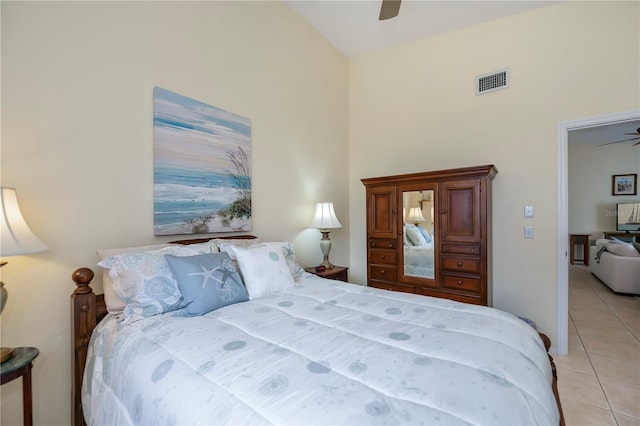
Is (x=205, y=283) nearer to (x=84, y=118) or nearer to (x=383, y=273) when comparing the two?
(x=84, y=118)

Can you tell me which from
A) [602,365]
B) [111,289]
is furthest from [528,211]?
[111,289]

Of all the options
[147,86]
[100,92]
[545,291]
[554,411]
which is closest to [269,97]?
[147,86]

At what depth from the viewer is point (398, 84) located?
3.51 metres

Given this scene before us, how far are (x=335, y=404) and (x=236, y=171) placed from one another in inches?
78.0

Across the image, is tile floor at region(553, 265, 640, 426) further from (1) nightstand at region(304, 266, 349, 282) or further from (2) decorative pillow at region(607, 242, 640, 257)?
(1) nightstand at region(304, 266, 349, 282)

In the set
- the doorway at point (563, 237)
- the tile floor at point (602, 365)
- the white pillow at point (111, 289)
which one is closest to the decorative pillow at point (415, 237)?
the doorway at point (563, 237)

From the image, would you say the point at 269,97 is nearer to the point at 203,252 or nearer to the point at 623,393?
the point at 203,252

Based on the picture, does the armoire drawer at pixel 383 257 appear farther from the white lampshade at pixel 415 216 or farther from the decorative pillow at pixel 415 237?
the white lampshade at pixel 415 216

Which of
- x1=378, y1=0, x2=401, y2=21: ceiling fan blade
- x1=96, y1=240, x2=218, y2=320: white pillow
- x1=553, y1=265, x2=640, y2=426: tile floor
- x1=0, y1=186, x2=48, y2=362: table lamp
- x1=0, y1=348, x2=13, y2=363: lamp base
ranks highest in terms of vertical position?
x1=378, y1=0, x2=401, y2=21: ceiling fan blade

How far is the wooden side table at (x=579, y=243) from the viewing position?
6.22 m

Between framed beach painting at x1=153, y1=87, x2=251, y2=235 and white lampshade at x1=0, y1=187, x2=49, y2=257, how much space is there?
2.14 ft

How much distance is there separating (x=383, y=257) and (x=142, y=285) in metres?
2.32

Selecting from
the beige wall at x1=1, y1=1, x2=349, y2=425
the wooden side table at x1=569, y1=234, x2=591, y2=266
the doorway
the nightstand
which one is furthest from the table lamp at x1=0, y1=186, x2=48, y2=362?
the wooden side table at x1=569, y1=234, x2=591, y2=266

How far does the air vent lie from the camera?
9.39ft
